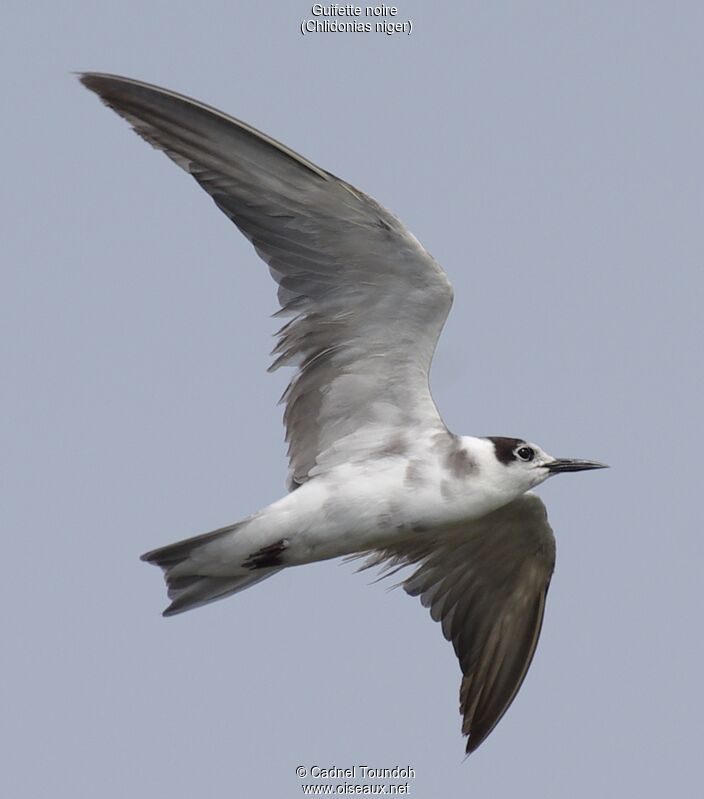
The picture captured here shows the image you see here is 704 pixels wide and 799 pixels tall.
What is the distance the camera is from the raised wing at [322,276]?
959cm

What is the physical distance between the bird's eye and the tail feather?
5.09ft

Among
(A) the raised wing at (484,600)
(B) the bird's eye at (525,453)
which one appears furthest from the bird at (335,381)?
(A) the raised wing at (484,600)

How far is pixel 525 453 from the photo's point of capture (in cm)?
1050

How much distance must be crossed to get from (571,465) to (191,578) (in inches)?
91.7

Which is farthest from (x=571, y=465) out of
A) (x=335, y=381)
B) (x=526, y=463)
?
(x=335, y=381)

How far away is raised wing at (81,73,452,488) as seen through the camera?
959 centimetres

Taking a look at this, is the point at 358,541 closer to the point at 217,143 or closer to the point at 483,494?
the point at 483,494

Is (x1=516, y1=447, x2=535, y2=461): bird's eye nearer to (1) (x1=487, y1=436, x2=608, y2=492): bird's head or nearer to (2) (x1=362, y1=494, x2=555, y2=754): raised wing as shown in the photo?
(1) (x1=487, y1=436, x2=608, y2=492): bird's head

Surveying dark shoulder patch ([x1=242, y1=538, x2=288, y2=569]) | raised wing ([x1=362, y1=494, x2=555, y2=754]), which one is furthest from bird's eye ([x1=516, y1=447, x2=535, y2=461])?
dark shoulder patch ([x1=242, y1=538, x2=288, y2=569])

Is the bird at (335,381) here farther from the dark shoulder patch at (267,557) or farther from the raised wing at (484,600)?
the raised wing at (484,600)

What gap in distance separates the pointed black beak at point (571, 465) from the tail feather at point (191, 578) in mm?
1712

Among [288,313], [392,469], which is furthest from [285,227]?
[392,469]

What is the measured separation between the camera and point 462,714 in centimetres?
1191

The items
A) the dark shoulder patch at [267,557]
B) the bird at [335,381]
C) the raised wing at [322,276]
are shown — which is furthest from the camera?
the dark shoulder patch at [267,557]
